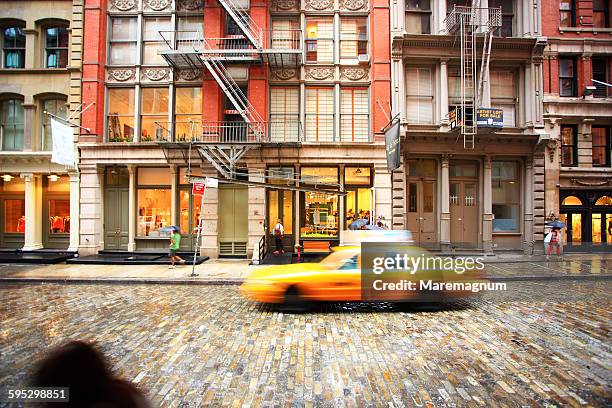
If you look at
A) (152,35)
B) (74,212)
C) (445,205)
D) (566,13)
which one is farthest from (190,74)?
(566,13)

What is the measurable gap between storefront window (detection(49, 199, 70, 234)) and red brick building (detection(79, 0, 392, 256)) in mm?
2061

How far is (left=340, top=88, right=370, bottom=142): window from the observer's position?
57.0ft

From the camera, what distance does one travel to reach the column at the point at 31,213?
17.5 metres

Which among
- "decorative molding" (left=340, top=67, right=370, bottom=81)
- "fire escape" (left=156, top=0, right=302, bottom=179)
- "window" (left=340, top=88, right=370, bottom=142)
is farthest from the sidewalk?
"decorative molding" (left=340, top=67, right=370, bottom=81)

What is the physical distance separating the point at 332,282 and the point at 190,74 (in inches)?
561

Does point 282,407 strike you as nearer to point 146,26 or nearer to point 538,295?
point 538,295

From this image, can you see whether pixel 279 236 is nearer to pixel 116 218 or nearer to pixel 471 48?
pixel 116 218

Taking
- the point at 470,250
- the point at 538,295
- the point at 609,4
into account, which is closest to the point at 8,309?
the point at 538,295

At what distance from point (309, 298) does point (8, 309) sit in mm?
7410

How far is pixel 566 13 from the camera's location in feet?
60.6

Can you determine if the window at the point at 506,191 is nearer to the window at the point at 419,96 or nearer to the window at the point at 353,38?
the window at the point at 419,96

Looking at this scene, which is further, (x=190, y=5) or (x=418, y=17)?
(x=418, y=17)

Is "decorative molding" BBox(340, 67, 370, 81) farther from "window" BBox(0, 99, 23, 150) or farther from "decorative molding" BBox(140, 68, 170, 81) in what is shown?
"window" BBox(0, 99, 23, 150)

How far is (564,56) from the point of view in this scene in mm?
18359
